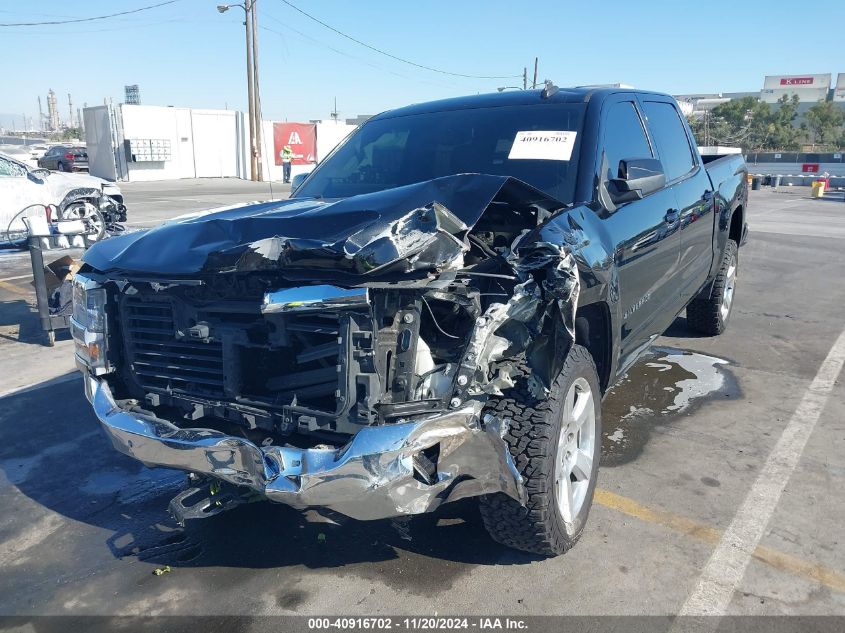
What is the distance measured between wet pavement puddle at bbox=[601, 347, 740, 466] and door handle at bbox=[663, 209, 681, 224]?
44.9 inches

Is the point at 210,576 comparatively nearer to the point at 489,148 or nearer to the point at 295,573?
the point at 295,573

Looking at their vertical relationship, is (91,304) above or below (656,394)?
above

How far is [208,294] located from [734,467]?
2998 millimetres

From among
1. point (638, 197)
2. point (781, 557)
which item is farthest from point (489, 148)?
point (781, 557)

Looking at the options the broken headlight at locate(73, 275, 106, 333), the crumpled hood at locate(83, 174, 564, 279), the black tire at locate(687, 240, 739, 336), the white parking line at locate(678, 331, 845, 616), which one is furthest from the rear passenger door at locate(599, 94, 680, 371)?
the broken headlight at locate(73, 275, 106, 333)

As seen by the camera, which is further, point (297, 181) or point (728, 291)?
point (728, 291)

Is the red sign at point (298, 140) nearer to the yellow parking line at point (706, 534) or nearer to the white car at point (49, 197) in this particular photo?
the white car at point (49, 197)

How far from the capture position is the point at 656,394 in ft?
16.8

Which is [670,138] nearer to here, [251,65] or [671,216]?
[671,216]

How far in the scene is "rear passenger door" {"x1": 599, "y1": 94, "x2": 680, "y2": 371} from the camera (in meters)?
3.63

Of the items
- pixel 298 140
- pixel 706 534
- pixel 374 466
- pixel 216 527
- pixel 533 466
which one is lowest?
pixel 216 527

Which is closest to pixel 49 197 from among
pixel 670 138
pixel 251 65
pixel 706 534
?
pixel 670 138

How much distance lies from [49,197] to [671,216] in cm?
1130

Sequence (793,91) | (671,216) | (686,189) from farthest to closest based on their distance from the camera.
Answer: (793,91)
(686,189)
(671,216)
